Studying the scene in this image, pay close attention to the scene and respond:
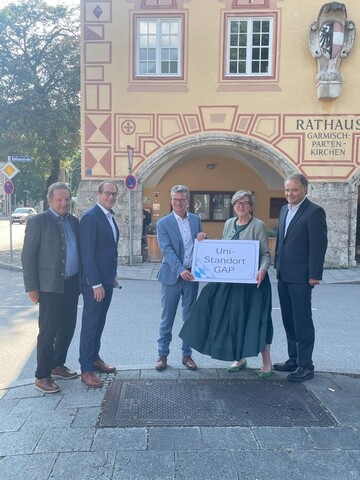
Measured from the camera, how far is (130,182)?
1231 cm

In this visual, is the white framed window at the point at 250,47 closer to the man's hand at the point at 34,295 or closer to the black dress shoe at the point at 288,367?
the black dress shoe at the point at 288,367

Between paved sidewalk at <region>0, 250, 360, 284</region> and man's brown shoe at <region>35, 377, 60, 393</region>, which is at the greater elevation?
paved sidewalk at <region>0, 250, 360, 284</region>

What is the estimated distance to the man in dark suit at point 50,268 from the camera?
Answer: 3982mm

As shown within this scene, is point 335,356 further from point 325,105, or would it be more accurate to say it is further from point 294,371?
point 325,105

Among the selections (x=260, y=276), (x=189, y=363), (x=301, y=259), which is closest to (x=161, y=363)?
(x=189, y=363)

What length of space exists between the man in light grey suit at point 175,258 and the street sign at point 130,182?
787cm

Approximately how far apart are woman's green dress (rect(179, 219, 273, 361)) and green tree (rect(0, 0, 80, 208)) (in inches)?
546

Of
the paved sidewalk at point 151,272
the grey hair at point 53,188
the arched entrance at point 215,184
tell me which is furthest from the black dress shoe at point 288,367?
→ the arched entrance at point 215,184

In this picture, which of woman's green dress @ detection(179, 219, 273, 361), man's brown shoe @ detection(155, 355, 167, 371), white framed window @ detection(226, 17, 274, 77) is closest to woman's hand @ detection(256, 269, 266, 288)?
woman's green dress @ detection(179, 219, 273, 361)

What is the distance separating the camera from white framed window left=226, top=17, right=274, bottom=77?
12.4m

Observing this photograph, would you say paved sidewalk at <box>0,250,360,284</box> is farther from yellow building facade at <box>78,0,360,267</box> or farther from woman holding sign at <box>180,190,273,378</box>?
woman holding sign at <box>180,190,273,378</box>

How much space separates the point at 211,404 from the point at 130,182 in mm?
9163

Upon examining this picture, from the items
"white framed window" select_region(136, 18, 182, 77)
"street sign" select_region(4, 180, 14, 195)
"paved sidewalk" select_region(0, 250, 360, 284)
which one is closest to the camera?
"paved sidewalk" select_region(0, 250, 360, 284)

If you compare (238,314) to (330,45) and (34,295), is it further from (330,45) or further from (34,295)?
(330,45)
